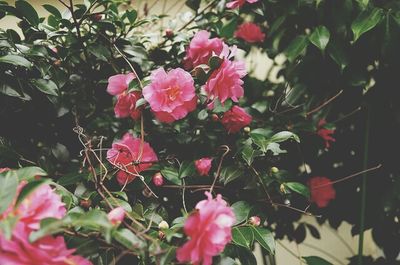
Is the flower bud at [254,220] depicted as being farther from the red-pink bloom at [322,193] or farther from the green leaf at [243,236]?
the red-pink bloom at [322,193]

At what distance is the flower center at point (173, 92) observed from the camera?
2.70 ft

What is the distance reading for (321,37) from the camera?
1.01 metres

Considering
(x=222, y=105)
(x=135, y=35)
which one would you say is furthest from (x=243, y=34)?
(x=222, y=105)

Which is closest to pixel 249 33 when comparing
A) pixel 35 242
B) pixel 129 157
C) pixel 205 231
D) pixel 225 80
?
pixel 225 80

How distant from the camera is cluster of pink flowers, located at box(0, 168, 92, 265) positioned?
1.60ft

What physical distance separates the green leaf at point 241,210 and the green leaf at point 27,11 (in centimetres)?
60

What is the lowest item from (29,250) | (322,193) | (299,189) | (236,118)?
(322,193)

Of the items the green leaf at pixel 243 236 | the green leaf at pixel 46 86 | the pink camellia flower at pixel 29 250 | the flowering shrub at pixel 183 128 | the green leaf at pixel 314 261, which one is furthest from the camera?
the green leaf at pixel 314 261

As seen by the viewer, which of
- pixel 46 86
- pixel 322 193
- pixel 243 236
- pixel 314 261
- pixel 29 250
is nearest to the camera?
pixel 29 250

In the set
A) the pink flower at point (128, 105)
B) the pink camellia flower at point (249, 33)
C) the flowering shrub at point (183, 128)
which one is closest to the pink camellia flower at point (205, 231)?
the flowering shrub at point (183, 128)

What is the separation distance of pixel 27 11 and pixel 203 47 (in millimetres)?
394

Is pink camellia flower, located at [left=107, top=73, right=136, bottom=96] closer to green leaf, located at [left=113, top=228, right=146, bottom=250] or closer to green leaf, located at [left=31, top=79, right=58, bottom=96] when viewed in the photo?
green leaf, located at [left=31, top=79, right=58, bottom=96]

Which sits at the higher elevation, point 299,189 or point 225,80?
point 225,80

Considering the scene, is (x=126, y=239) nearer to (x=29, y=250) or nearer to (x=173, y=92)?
(x=29, y=250)
